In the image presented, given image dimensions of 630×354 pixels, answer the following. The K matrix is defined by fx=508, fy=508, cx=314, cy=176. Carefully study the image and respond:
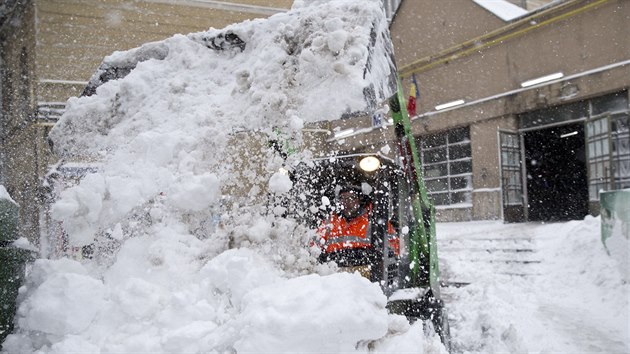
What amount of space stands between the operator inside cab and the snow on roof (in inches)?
392

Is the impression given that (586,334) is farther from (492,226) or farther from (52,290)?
(492,226)

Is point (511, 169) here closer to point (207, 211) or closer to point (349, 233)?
point (349, 233)

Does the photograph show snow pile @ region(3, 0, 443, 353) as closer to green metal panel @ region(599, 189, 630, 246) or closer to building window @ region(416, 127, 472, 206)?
green metal panel @ region(599, 189, 630, 246)

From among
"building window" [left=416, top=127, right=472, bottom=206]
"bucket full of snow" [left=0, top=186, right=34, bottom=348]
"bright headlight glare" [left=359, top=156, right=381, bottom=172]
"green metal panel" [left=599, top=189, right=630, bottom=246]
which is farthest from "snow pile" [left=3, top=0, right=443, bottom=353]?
"building window" [left=416, top=127, right=472, bottom=206]

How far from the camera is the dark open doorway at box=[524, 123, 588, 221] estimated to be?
1263 cm

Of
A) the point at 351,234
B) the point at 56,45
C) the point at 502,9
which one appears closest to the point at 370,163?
the point at 351,234

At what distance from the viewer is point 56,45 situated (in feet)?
33.3

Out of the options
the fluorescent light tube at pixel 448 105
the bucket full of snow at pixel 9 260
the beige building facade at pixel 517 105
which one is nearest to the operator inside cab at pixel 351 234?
the bucket full of snow at pixel 9 260

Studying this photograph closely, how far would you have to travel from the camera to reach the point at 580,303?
6238 mm

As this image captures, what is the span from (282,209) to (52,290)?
4.50 ft

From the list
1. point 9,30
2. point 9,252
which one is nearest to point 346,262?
point 9,252

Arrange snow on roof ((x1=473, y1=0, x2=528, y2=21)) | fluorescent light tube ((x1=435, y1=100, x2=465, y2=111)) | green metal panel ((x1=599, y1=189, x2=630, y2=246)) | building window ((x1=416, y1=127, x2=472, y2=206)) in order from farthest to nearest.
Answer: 1. fluorescent light tube ((x1=435, y1=100, x2=465, y2=111))
2. building window ((x1=416, y1=127, x2=472, y2=206))
3. snow on roof ((x1=473, y1=0, x2=528, y2=21))
4. green metal panel ((x1=599, y1=189, x2=630, y2=246))

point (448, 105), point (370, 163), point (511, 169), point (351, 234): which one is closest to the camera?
point (370, 163)

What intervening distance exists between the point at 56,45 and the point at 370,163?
893 cm
